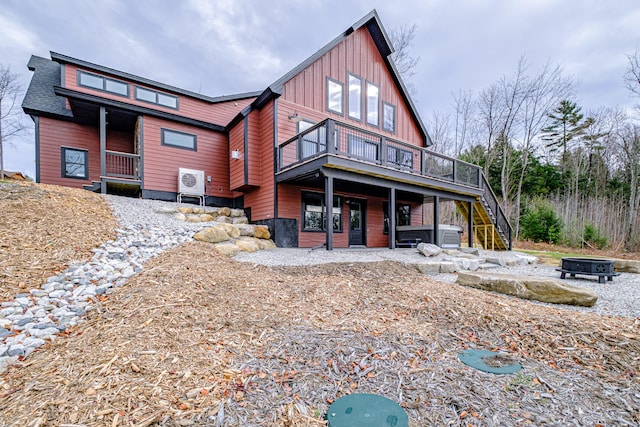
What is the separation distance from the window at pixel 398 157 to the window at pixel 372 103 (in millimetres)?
1692

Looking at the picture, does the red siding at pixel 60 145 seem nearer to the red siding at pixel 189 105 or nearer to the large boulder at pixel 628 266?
the red siding at pixel 189 105

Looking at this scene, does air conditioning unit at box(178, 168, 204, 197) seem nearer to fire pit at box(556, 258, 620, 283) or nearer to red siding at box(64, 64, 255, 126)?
red siding at box(64, 64, 255, 126)

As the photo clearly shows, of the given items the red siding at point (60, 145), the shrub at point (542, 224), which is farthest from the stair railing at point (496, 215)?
the red siding at point (60, 145)

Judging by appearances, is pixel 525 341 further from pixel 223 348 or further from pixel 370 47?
pixel 370 47

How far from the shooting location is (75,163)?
9961 mm

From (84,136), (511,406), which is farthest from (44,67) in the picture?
(511,406)

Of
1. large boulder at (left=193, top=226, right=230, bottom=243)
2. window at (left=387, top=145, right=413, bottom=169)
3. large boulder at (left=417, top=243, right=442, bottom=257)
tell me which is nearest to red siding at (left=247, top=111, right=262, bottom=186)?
large boulder at (left=193, top=226, right=230, bottom=243)

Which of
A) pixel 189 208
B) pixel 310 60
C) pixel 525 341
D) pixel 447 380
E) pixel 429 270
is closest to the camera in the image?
pixel 447 380

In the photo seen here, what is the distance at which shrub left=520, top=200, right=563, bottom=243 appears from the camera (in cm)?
1495

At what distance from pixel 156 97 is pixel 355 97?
7360 millimetres

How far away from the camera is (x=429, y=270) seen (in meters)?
6.29

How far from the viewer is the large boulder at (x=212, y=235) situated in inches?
256

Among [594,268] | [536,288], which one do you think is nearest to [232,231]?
[536,288]

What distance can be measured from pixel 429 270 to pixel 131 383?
574 centimetres
